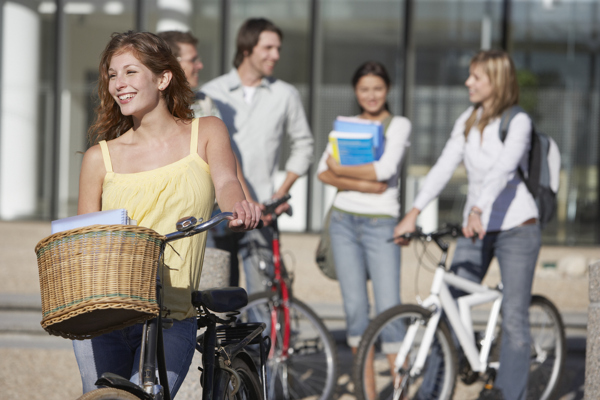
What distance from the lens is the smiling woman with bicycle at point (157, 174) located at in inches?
88.0

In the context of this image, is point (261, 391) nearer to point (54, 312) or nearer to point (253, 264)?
point (54, 312)

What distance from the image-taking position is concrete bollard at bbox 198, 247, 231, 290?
379 cm

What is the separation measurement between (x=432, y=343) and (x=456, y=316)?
0.20 meters

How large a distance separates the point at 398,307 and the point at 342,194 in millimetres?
854

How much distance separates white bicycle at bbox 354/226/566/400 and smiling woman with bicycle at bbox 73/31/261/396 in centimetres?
177

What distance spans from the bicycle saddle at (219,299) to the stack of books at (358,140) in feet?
6.86

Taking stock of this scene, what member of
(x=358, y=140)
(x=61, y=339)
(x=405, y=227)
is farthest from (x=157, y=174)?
(x=61, y=339)

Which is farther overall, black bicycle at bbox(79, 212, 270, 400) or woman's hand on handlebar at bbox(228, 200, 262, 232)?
woman's hand on handlebar at bbox(228, 200, 262, 232)

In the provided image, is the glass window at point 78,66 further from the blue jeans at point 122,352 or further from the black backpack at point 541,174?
the blue jeans at point 122,352

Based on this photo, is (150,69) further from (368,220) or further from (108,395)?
(368,220)

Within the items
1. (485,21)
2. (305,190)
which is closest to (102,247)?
(305,190)

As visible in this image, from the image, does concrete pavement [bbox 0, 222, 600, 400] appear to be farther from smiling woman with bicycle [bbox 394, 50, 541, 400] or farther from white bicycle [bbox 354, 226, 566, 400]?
smiling woman with bicycle [bbox 394, 50, 541, 400]

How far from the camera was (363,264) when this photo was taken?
431 cm

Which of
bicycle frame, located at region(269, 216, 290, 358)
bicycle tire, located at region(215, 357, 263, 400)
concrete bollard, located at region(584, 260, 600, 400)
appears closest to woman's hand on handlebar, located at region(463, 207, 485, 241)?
concrete bollard, located at region(584, 260, 600, 400)
